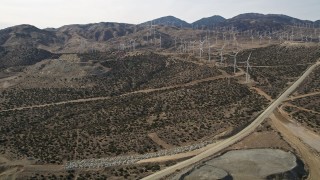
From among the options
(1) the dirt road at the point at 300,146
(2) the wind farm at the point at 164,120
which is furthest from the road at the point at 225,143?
(1) the dirt road at the point at 300,146

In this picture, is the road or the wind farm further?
the wind farm

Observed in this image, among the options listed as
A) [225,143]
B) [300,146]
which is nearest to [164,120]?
[225,143]

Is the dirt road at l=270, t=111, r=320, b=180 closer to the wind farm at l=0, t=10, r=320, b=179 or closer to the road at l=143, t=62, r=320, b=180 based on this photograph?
the wind farm at l=0, t=10, r=320, b=179

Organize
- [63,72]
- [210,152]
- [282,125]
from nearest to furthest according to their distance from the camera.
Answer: [210,152], [282,125], [63,72]

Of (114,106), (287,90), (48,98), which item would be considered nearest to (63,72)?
(48,98)

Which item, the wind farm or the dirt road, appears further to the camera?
the wind farm

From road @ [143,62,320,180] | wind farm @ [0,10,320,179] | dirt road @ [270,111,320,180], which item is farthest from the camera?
wind farm @ [0,10,320,179]

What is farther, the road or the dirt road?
the road

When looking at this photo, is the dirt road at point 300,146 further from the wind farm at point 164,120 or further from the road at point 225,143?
the road at point 225,143

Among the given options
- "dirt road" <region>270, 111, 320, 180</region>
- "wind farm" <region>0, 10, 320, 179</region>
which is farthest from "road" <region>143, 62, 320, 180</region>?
"dirt road" <region>270, 111, 320, 180</region>

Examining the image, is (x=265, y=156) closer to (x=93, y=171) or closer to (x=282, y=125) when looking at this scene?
(x=282, y=125)

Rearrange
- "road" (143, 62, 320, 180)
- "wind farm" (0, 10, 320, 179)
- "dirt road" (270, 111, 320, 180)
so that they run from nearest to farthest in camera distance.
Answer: "dirt road" (270, 111, 320, 180) < "road" (143, 62, 320, 180) < "wind farm" (0, 10, 320, 179)
